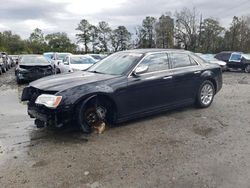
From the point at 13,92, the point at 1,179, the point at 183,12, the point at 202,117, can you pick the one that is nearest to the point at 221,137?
the point at 202,117

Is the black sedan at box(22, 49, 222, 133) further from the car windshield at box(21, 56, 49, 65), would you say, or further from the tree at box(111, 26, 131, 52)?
the tree at box(111, 26, 131, 52)

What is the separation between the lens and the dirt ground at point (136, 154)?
3.68 meters

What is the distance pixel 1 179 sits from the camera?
3.73 m

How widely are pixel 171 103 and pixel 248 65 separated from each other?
17190 millimetres

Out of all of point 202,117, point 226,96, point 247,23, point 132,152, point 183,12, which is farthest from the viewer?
point 183,12

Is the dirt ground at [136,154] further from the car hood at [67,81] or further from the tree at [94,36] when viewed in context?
the tree at [94,36]

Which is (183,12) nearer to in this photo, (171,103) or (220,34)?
(220,34)

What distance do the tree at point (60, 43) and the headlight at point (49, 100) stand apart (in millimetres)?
55779

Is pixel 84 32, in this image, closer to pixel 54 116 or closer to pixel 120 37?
pixel 120 37

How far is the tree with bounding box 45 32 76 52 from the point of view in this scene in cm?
6022

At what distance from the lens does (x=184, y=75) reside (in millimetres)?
6812

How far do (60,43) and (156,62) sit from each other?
192ft

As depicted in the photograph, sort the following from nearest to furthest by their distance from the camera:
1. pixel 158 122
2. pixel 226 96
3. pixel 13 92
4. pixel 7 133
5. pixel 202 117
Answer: pixel 7 133 → pixel 158 122 → pixel 202 117 → pixel 226 96 → pixel 13 92

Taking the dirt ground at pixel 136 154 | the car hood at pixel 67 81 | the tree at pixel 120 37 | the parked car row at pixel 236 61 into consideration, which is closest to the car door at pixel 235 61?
the parked car row at pixel 236 61
